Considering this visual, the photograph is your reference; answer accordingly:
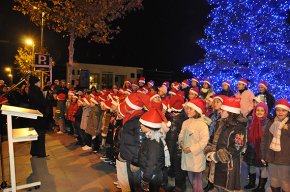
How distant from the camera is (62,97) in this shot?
41.2 ft

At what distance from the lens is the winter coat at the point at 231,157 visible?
4.59m

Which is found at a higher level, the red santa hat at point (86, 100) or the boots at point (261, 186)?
the red santa hat at point (86, 100)

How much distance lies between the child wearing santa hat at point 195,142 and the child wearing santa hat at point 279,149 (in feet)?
3.84

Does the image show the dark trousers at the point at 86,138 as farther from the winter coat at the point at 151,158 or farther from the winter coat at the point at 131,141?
the winter coat at the point at 151,158

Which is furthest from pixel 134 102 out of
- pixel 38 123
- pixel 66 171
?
pixel 38 123

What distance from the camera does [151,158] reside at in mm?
4375

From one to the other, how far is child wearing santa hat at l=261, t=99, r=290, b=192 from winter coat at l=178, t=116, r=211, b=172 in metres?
1.18

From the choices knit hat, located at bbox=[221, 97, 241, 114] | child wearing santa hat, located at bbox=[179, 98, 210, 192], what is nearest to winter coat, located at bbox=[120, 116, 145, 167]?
child wearing santa hat, located at bbox=[179, 98, 210, 192]

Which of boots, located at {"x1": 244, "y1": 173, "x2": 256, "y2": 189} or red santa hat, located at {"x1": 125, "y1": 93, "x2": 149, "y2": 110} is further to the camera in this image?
boots, located at {"x1": 244, "y1": 173, "x2": 256, "y2": 189}

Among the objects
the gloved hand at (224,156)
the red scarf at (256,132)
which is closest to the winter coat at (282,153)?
the red scarf at (256,132)

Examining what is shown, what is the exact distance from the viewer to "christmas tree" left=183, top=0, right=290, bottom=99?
43.9 feet

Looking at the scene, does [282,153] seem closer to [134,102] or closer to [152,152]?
[152,152]

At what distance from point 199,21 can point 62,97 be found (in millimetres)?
16524

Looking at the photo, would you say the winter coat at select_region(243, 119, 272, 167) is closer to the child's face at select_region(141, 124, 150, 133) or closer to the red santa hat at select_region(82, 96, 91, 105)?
the child's face at select_region(141, 124, 150, 133)
